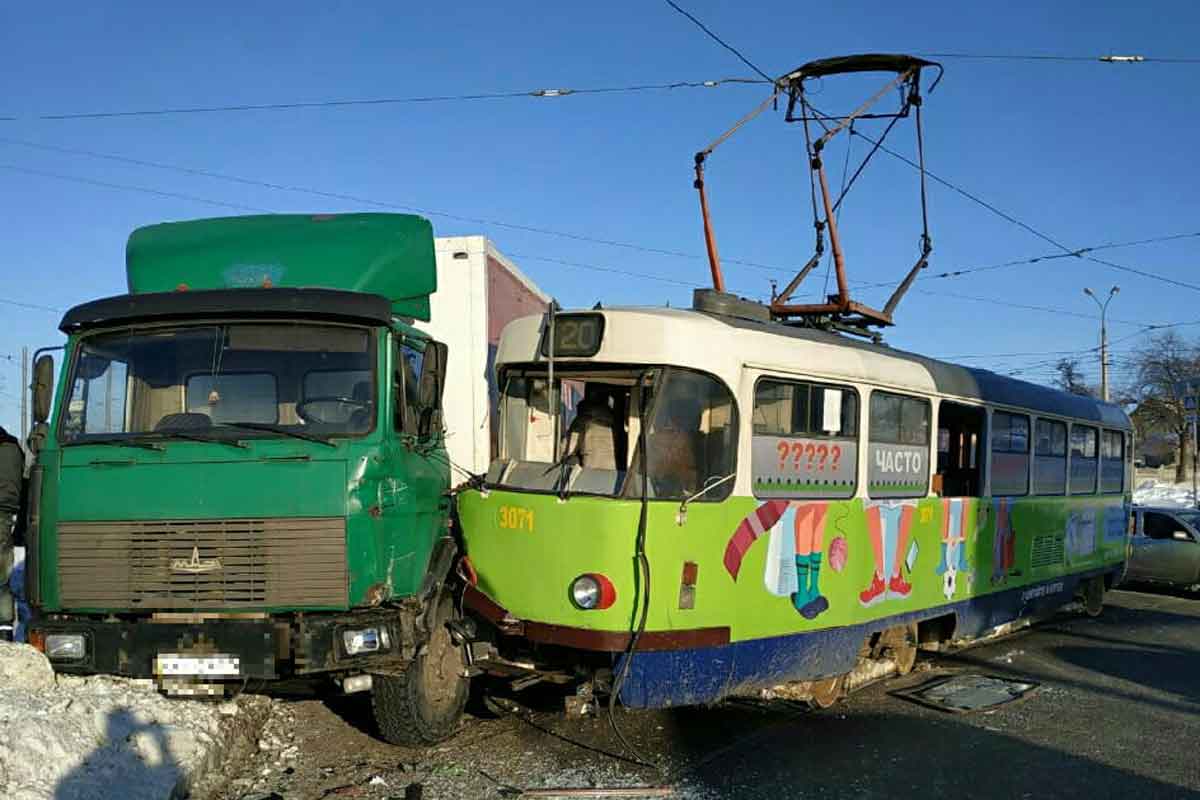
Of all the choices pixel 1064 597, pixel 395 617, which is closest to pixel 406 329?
pixel 395 617

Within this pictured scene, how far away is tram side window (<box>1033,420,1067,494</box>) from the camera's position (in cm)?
1113

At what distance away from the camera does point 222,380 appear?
637cm

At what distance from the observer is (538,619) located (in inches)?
254

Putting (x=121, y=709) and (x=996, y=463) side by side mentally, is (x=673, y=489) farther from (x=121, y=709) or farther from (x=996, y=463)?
(x=996, y=463)

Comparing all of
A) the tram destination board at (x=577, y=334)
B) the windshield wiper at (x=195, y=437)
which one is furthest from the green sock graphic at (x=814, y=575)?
the windshield wiper at (x=195, y=437)

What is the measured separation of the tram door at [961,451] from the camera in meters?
9.37

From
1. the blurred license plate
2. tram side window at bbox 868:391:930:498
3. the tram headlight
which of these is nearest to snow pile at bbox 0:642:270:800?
the blurred license plate

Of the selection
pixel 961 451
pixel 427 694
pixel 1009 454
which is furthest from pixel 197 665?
pixel 1009 454

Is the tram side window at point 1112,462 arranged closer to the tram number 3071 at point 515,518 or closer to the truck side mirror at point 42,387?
the tram number 3071 at point 515,518

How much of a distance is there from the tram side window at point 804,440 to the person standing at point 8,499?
18.0 feet

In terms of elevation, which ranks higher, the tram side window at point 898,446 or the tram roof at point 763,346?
the tram roof at point 763,346

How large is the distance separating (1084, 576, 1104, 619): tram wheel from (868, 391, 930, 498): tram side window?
6502 mm

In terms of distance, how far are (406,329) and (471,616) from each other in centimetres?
200

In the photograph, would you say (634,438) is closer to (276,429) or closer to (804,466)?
(804,466)
